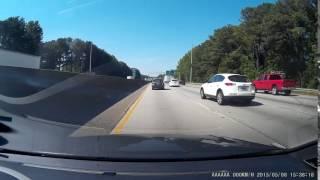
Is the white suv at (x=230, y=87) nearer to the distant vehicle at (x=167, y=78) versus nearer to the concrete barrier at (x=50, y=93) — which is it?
the distant vehicle at (x=167, y=78)

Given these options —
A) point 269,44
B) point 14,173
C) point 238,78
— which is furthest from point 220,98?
point 14,173

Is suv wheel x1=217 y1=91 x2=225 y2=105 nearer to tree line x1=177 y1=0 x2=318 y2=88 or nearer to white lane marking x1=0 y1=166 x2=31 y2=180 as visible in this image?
tree line x1=177 y1=0 x2=318 y2=88

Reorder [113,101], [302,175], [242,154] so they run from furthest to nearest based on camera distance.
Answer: [113,101]
[242,154]
[302,175]

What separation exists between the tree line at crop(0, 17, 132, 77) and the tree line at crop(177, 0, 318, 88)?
72 centimetres

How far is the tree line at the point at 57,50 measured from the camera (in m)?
3.75

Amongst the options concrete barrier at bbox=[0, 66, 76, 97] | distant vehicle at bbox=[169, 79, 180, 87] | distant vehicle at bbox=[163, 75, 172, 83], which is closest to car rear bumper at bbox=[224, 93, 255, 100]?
distant vehicle at bbox=[169, 79, 180, 87]

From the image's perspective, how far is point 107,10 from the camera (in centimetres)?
391

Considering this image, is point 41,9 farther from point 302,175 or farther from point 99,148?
point 302,175

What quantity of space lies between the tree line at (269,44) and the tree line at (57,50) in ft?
2.37

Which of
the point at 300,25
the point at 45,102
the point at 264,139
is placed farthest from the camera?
the point at 45,102

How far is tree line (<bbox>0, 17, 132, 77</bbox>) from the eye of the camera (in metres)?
3.75

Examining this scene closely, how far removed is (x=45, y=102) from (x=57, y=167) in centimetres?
193

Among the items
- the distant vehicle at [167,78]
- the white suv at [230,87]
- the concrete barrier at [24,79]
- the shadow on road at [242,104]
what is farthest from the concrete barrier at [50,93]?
the shadow on road at [242,104]

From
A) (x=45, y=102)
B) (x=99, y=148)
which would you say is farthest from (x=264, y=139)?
(x=45, y=102)
